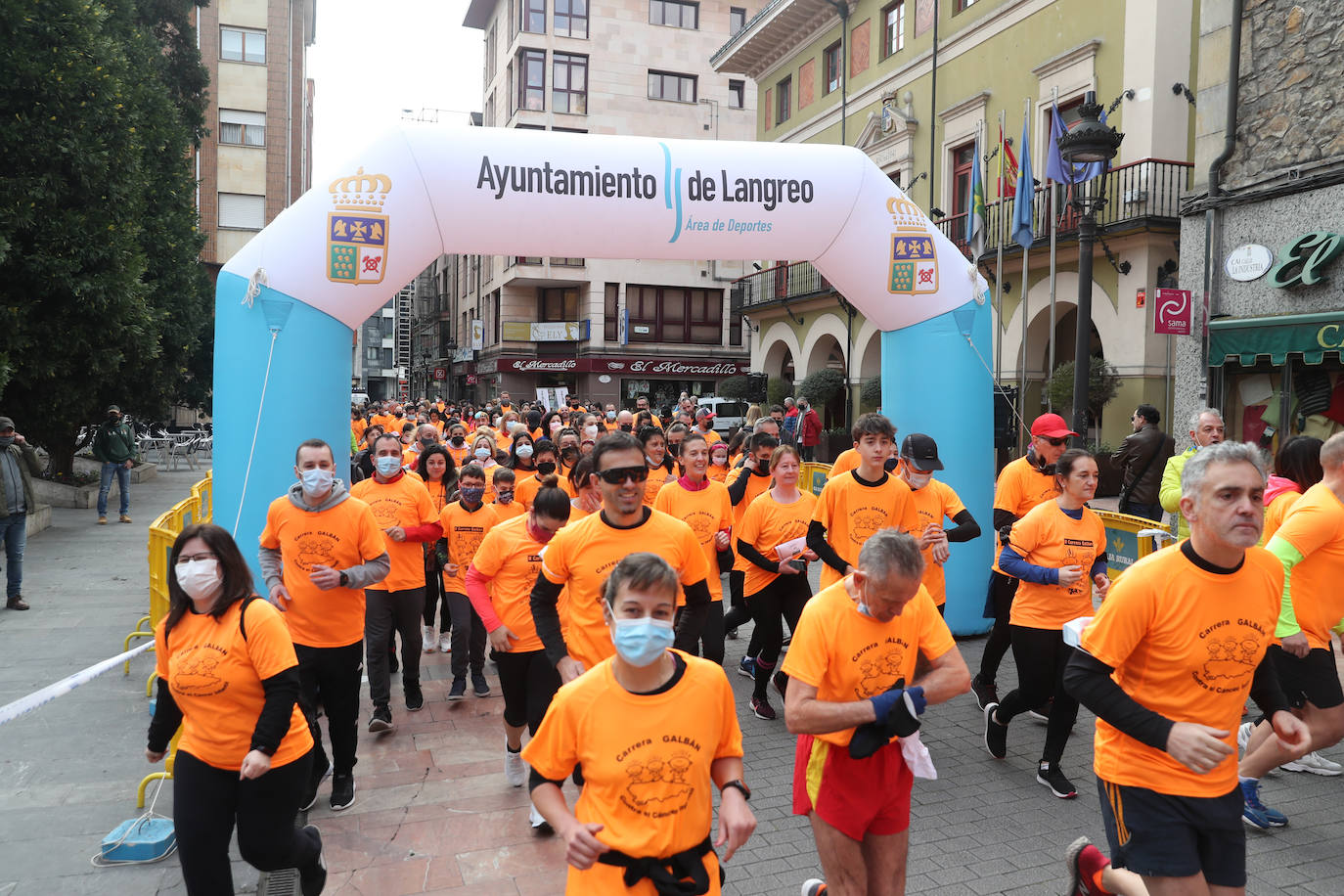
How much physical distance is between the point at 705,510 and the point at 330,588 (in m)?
2.56

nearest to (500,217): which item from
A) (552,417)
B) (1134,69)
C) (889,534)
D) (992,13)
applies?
(889,534)

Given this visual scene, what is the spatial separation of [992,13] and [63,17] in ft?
54.4

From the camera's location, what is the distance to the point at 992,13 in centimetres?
2002

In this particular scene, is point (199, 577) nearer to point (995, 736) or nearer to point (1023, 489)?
point (995, 736)

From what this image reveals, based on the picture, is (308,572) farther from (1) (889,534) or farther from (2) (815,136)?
(2) (815,136)

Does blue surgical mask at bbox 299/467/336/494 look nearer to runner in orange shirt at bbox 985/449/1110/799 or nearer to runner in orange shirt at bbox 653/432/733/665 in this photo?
runner in orange shirt at bbox 653/432/733/665

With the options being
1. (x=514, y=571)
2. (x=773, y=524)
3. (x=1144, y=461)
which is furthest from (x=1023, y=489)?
(x=514, y=571)

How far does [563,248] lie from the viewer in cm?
818

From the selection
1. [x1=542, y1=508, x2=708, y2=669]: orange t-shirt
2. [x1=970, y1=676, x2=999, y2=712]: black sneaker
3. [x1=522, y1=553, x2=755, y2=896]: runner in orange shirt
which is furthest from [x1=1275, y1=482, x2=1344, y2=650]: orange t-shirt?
[x1=522, y1=553, x2=755, y2=896]: runner in orange shirt

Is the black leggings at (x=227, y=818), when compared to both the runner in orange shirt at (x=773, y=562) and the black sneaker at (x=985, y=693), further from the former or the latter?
the black sneaker at (x=985, y=693)

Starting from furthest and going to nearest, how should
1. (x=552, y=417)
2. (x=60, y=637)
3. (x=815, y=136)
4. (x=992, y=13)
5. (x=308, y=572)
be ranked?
(x=815, y=136) < (x=992, y=13) < (x=552, y=417) < (x=60, y=637) < (x=308, y=572)

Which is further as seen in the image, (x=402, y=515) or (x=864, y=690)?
(x=402, y=515)

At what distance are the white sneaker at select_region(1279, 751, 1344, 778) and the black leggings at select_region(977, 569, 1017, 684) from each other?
167 cm

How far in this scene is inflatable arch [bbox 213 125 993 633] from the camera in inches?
286
